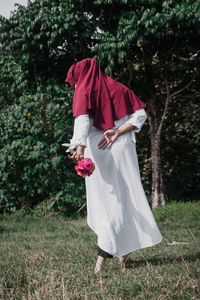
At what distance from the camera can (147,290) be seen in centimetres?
195

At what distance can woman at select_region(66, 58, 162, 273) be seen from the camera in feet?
8.52

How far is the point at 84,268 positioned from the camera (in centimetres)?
264

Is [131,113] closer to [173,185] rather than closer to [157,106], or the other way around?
[157,106]

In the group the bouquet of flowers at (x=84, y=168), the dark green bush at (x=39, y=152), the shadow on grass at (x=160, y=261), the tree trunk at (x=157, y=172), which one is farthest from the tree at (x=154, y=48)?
the shadow on grass at (x=160, y=261)

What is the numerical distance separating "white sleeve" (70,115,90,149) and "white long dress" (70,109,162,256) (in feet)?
0.22

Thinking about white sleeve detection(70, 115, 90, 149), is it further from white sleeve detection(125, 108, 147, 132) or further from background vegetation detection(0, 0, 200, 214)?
background vegetation detection(0, 0, 200, 214)

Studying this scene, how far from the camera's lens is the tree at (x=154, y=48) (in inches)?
199

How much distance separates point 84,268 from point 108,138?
3.63 feet

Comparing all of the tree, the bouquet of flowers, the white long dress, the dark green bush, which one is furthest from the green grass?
A: the tree

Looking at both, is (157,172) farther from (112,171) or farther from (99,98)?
(99,98)

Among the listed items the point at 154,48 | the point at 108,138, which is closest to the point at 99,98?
the point at 108,138

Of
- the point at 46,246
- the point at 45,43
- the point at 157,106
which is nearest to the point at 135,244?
the point at 46,246

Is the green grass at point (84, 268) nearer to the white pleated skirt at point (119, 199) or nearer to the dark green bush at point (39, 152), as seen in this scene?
the white pleated skirt at point (119, 199)

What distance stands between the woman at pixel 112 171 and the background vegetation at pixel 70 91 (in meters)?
2.71
